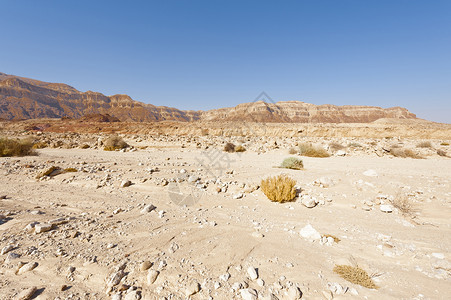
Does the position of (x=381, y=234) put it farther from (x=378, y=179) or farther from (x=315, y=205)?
(x=378, y=179)

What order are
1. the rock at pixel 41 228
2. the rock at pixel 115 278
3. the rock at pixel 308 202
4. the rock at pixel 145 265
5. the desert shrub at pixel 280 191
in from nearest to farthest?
the rock at pixel 115 278
the rock at pixel 145 265
the rock at pixel 41 228
the rock at pixel 308 202
the desert shrub at pixel 280 191

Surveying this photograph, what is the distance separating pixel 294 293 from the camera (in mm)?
2184

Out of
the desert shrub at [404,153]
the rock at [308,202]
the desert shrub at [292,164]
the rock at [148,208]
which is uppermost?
the desert shrub at [404,153]

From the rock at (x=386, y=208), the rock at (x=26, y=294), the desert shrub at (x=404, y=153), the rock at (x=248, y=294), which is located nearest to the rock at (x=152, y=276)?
the rock at (x=248, y=294)

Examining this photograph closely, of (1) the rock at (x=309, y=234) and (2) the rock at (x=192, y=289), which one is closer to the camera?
(2) the rock at (x=192, y=289)

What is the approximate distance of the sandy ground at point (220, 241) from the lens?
2305 mm

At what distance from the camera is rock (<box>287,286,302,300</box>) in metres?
2.16

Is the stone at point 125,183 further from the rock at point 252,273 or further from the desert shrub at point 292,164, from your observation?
the desert shrub at point 292,164

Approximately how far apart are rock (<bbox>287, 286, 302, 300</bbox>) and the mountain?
8059 centimetres

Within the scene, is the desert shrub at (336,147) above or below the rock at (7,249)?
above

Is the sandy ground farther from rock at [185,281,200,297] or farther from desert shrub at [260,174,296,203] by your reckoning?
desert shrub at [260,174,296,203]

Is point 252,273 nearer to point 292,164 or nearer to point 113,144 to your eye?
point 292,164

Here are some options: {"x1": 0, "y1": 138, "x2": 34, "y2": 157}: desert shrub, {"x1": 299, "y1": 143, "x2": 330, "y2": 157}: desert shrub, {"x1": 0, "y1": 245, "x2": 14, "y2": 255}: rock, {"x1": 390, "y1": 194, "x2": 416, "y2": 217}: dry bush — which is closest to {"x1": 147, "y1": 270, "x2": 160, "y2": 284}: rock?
{"x1": 0, "y1": 245, "x2": 14, "y2": 255}: rock

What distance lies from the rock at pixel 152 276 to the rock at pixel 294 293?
1671 millimetres
